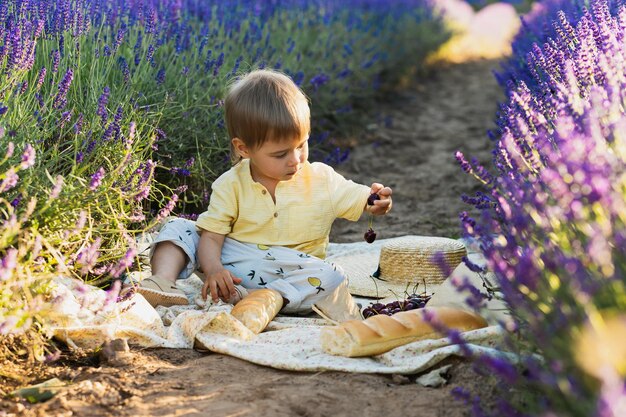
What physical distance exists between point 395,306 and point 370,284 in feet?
1.88

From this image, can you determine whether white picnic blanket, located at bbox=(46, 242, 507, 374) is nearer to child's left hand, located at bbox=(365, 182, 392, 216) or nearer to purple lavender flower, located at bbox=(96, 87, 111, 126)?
child's left hand, located at bbox=(365, 182, 392, 216)

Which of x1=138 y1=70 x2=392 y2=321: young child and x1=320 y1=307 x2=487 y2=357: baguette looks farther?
x1=138 y1=70 x2=392 y2=321: young child

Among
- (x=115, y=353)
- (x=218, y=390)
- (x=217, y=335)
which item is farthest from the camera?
(x=217, y=335)

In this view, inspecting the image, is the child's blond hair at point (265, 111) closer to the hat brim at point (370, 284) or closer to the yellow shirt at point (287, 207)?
the yellow shirt at point (287, 207)

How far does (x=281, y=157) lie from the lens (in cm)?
343

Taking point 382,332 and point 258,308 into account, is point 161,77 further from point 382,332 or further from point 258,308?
point 382,332

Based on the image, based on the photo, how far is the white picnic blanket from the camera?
8.82ft

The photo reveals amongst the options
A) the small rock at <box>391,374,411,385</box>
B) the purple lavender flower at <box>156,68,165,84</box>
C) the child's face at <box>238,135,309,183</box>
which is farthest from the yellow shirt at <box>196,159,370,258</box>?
the small rock at <box>391,374,411,385</box>

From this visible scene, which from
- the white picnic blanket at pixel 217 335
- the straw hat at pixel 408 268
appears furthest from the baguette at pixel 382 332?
the straw hat at pixel 408 268

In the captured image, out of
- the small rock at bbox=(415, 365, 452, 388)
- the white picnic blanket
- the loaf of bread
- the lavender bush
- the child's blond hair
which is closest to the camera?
the lavender bush

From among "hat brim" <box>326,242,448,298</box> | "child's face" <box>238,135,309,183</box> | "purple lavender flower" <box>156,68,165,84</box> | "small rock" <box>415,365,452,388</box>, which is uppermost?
"purple lavender flower" <box>156,68,165,84</box>

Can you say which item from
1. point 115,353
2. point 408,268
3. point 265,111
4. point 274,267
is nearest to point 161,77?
point 265,111

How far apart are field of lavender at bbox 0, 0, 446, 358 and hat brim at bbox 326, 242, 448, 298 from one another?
746 millimetres

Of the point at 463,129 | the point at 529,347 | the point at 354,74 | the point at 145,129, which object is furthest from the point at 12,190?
the point at 463,129
